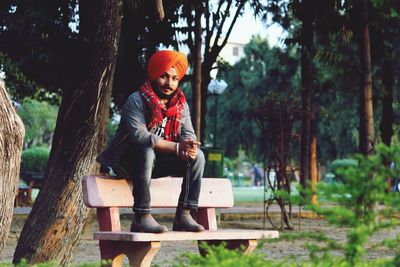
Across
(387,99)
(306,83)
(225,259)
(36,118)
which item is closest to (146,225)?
(225,259)

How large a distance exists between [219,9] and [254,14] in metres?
0.79

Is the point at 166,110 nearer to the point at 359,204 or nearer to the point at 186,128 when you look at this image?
the point at 186,128

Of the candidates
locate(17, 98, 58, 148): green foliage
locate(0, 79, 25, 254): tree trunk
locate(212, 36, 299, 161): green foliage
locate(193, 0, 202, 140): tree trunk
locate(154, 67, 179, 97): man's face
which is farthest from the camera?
locate(17, 98, 58, 148): green foliage

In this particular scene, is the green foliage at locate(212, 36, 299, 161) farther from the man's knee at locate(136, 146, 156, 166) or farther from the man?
the man's knee at locate(136, 146, 156, 166)

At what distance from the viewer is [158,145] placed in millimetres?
7250

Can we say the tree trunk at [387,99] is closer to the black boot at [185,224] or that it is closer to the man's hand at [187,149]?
the black boot at [185,224]

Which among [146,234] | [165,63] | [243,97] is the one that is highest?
[243,97]

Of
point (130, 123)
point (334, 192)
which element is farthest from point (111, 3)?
point (334, 192)

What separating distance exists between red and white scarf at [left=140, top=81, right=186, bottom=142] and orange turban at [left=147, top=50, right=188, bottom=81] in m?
0.10

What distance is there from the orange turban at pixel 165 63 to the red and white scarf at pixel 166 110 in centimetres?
10

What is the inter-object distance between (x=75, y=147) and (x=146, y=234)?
335 centimetres

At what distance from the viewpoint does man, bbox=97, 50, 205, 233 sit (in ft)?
23.6

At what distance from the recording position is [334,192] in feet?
13.9

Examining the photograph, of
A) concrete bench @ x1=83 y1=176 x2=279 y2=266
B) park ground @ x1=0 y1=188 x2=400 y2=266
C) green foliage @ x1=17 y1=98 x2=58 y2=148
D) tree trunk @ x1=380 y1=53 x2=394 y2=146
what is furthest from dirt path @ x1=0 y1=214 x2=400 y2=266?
green foliage @ x1=17 y1=98 x2=58 y2=148
